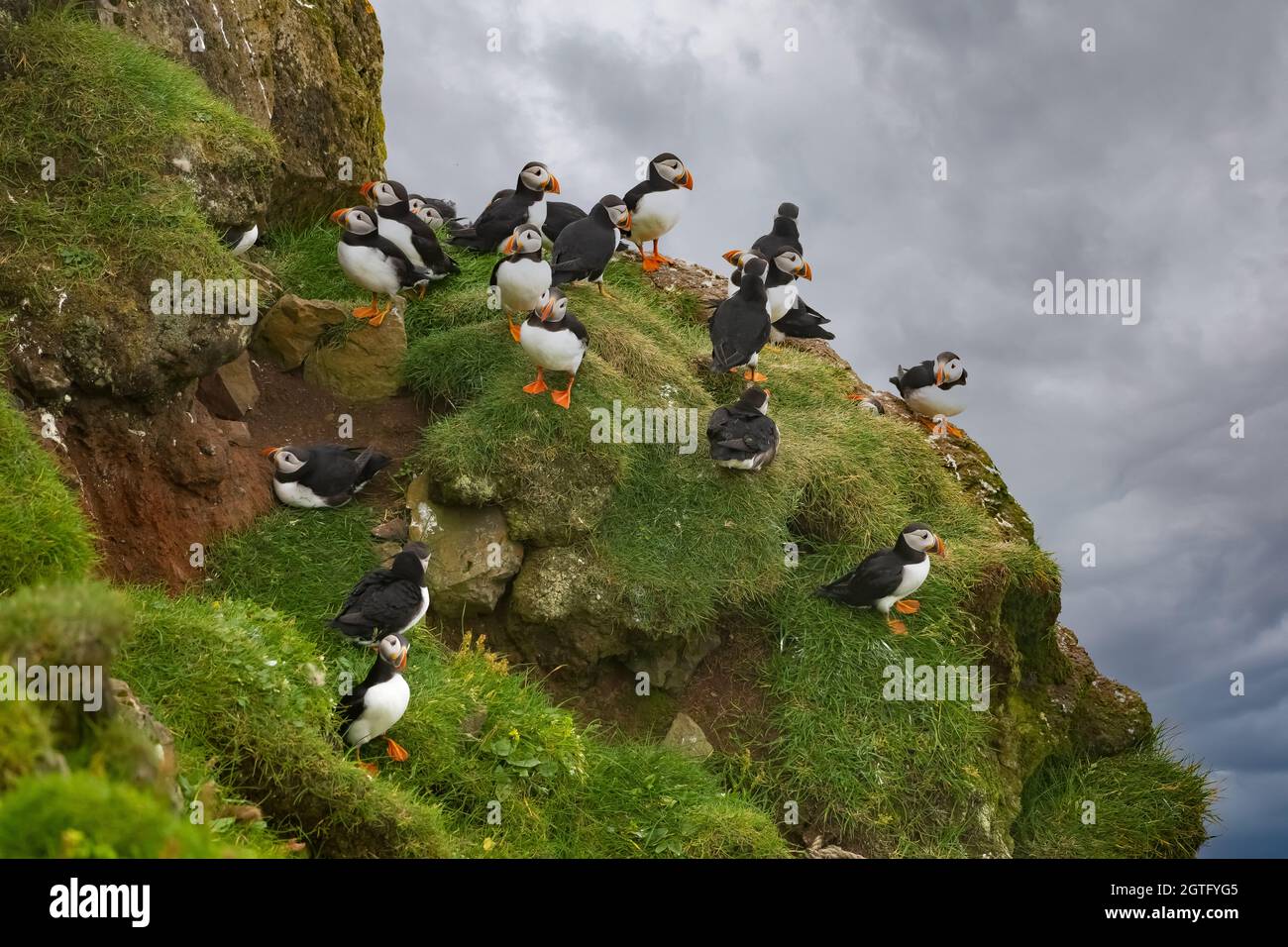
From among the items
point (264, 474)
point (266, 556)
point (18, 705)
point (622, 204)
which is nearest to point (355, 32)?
point (622, 204)

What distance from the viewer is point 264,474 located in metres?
10.3

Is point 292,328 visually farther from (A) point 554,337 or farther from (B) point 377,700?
(B) point 377,700

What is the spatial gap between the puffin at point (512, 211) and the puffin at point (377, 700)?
6.09 m

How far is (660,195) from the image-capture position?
1342 cm

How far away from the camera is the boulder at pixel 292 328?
11453mm

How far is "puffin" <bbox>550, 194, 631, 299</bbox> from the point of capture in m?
11.7

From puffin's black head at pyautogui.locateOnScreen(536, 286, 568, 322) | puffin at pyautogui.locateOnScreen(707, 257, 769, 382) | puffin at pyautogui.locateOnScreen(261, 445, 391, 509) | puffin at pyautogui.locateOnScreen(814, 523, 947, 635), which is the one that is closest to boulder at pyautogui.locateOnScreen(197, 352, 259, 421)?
puffin at pyautogui.locateOnScreen(261, 445, 391, 509)

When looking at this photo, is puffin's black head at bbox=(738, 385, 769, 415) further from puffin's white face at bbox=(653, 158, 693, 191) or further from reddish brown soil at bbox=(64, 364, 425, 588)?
puffin's white face at bbox=(653, 158, 693, 191)

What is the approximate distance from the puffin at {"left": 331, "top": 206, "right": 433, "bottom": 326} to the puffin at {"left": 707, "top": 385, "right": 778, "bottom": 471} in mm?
3183

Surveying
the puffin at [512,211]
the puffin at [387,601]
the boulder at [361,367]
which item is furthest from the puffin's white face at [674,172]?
the puffin at [387,601]

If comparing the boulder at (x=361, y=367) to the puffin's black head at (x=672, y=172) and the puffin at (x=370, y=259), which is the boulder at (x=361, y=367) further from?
the puffin's black head at (x=672, y=172)

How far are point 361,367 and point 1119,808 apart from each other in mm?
8299

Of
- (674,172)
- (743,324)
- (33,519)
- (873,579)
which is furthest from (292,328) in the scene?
(873,579)
